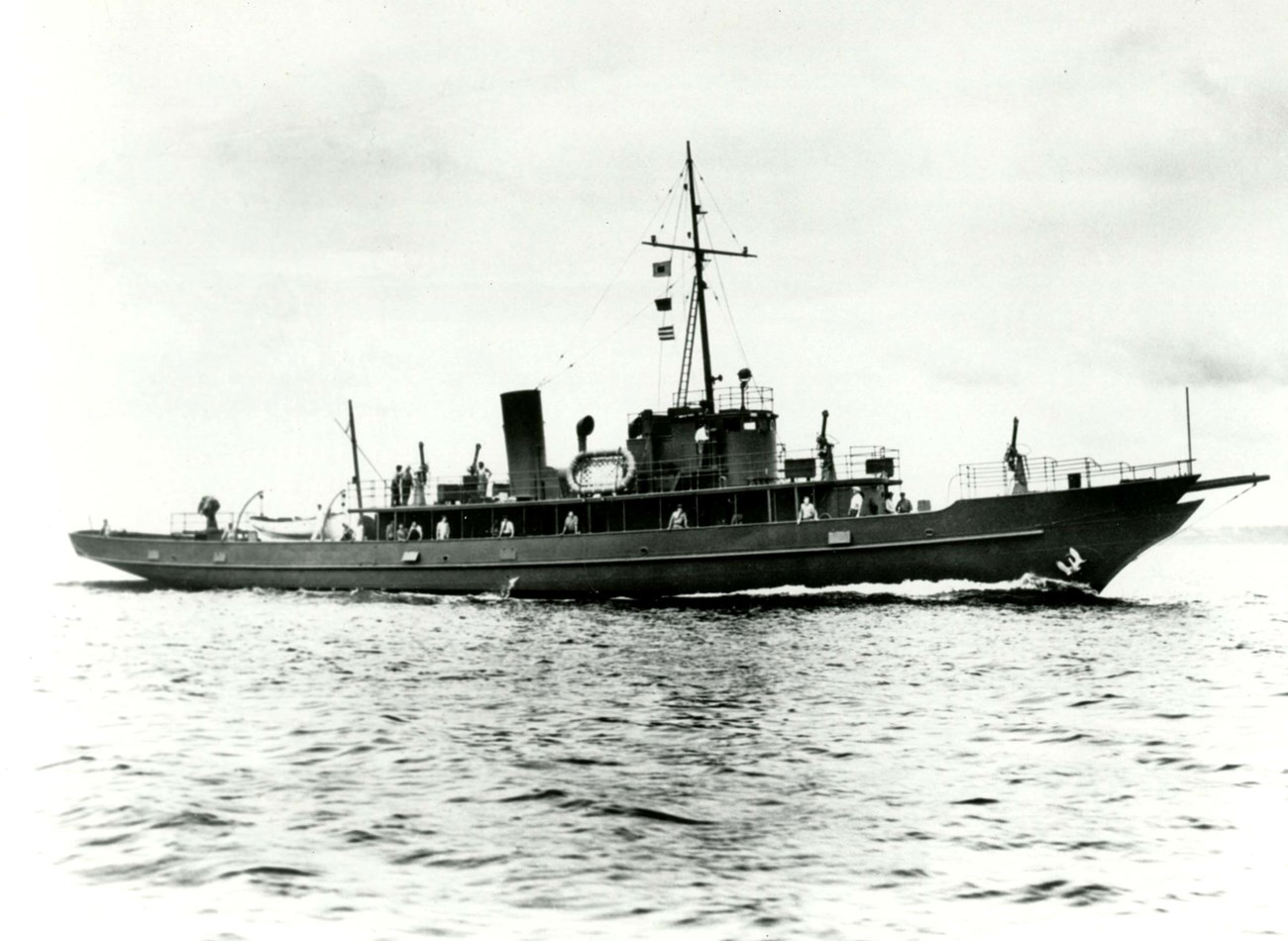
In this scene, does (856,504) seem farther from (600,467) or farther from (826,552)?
(600,467)

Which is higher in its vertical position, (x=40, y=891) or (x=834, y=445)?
(x=834, y=445)

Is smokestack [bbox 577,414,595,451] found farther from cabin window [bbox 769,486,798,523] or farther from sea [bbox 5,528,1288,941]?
sea [bbox 5,528,1288,941]

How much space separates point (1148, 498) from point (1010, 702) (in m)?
14.4

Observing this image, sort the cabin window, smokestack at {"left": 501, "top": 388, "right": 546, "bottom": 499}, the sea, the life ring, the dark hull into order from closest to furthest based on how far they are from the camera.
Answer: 1. the sea
2. the dark hull
3. the cabin window
4. the life ring
5. smokestack at {"left": 501, "top": 388, "right": 546, "bottom": 499}

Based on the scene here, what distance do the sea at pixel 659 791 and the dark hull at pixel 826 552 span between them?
712 cm

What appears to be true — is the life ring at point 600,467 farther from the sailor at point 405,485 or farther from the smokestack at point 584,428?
the sailor at point 405,485

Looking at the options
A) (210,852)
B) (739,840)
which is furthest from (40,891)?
(739,840)

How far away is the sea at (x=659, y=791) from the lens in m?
5.64

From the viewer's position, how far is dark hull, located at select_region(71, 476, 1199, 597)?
23.8m

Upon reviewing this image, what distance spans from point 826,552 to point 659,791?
17.6m

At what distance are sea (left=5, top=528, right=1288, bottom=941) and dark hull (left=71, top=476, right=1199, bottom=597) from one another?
7117 mm

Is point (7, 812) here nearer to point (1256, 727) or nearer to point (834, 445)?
point (1256, 727)

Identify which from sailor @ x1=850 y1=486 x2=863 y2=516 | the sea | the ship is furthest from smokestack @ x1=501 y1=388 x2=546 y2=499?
the sea

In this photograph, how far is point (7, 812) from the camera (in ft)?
24.4
